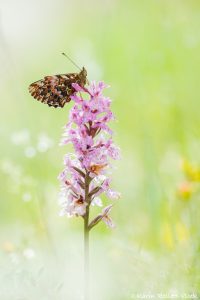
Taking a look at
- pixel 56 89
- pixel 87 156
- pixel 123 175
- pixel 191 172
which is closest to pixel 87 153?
pixel 87 156

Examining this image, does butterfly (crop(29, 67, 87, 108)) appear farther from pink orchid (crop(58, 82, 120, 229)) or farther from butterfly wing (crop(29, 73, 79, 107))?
pink orchid (crop(58, 82, 120, 229))

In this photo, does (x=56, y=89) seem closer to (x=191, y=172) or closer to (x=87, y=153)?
(x=87, y=153)

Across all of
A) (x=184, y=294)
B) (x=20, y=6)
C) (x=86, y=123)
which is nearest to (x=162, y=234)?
(x=184, y=294)

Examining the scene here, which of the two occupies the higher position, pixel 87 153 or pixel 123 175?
pixel 123 175

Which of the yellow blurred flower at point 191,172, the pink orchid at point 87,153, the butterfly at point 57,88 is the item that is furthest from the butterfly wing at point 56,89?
the yellow blurred flower at point 191,172

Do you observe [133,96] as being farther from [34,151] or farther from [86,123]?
[86,123]

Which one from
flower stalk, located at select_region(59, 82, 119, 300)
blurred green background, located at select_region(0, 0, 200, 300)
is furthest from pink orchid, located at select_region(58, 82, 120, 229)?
blurred green background, located at select_region(0, 0, 200, 300)

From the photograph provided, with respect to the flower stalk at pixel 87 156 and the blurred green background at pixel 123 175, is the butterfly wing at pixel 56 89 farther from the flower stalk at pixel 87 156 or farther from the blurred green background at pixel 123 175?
the blurred green background at pixel 123 175
